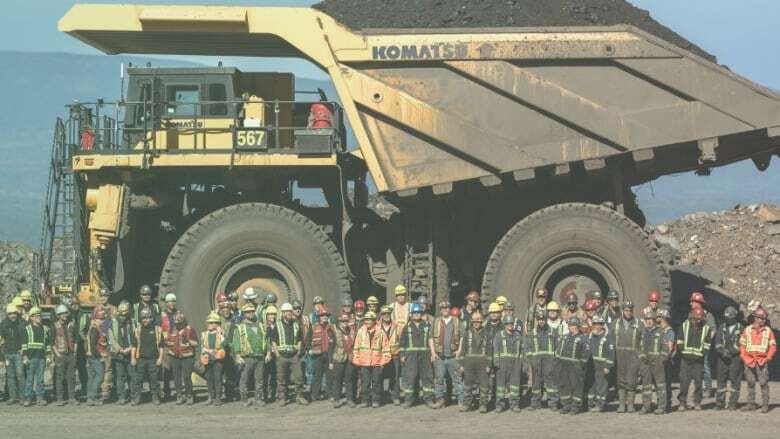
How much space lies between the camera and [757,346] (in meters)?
16.1

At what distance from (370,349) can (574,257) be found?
3017 mm

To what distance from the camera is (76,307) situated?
18.1 metres

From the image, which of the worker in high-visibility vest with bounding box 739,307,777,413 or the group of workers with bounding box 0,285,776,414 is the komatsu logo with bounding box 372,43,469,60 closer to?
the group of workers with bounding box 0,285,776,414

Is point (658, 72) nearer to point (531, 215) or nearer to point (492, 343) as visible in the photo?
point (531, 215)

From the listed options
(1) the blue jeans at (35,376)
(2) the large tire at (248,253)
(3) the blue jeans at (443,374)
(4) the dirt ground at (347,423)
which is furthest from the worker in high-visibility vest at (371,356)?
(1) the blue jeans at (35,376)

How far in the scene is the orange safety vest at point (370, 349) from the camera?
1697 centimetres

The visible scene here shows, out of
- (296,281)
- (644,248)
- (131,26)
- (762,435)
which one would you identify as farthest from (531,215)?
(131,26)

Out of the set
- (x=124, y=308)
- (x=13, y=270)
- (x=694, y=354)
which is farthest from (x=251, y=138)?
(x=13, y=270)

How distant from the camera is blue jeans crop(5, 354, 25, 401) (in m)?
17.3

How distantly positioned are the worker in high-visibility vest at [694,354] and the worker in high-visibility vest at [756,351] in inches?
18.4

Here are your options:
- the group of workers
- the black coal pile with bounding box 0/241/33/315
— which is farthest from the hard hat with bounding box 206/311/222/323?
the black coal pile with bounding box 0/241/33/315

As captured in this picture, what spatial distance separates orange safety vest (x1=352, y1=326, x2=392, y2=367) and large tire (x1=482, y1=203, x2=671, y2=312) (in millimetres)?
1574

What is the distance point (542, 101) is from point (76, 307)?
708cm

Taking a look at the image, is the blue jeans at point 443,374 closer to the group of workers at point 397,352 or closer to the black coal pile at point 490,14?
the group of workers at point 397,352
